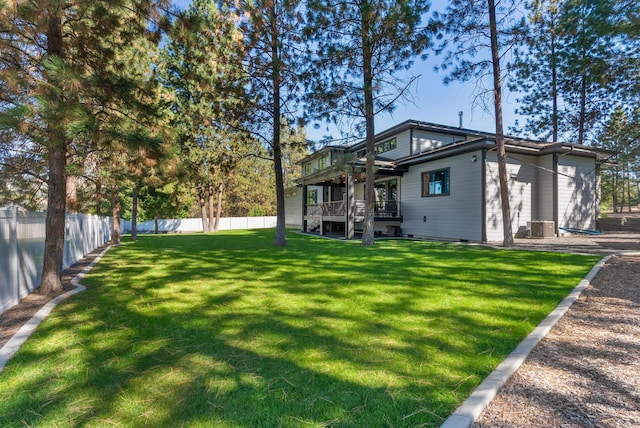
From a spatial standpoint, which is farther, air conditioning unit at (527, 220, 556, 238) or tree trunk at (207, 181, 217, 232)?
tree trunk at (207, 181, 217, 232)

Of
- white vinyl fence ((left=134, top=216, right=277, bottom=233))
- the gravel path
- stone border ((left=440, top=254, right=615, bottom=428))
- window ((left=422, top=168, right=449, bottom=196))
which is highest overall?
window ((left=422, top=168, right=449, bottom=196))

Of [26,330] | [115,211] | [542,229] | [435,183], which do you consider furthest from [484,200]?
[115,211]

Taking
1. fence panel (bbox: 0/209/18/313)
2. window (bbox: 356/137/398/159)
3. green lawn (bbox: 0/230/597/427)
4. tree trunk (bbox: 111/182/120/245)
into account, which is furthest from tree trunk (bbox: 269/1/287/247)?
fence panel (bbox: 0/209/18/313)

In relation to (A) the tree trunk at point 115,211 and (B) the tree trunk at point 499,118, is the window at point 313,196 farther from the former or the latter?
(B) the tree trunk at point 499,118

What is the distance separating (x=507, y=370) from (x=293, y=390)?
173 cm

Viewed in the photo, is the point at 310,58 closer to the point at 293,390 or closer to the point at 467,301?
the point at 467,301

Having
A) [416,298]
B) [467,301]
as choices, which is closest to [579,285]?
[467,301]

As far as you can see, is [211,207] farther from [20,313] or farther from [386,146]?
[20,313]

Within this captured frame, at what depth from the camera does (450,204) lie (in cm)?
1366

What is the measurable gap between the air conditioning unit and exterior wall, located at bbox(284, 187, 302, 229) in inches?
818

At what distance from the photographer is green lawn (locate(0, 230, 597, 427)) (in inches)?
87.2

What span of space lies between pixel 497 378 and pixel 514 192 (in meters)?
12.3

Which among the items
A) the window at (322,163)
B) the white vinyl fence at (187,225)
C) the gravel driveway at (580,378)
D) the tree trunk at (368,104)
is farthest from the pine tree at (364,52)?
the white vinyl fence at (187,225)

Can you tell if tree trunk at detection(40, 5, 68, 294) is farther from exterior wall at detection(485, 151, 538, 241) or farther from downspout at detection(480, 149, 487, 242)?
exterior wall at detection(485, 151, 538, 241)
